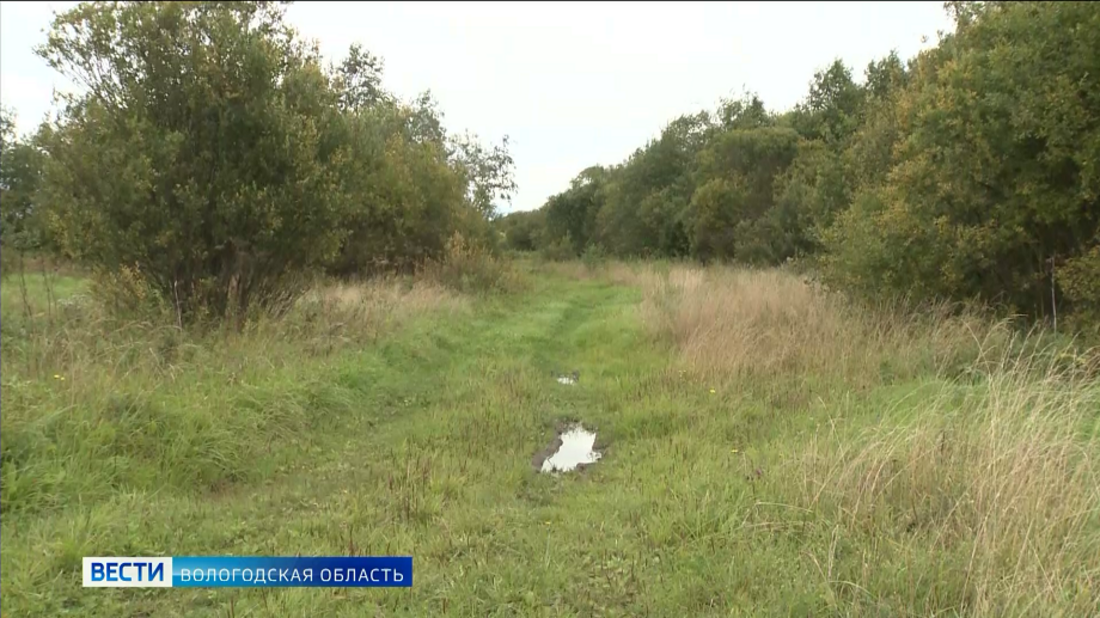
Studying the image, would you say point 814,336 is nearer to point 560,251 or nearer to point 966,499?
point 966,499

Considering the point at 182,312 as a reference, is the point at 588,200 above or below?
above

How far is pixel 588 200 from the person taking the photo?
49500 millimetres

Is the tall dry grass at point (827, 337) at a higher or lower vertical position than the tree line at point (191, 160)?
lower

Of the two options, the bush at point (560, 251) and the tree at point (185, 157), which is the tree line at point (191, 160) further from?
the bush at point (560, 251)

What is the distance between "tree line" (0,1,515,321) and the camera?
25.7 ft

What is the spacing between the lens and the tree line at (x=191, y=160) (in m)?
7.84

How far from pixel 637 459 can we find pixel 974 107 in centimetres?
583

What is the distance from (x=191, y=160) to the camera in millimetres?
8219

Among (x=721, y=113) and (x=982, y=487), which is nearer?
(x=982, y=487)

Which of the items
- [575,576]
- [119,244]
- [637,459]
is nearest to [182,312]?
[119,244]

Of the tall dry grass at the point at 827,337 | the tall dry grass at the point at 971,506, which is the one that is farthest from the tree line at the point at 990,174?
the tall dry grass at the point at 971,506

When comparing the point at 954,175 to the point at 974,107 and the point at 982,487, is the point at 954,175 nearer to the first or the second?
the point at 974,107

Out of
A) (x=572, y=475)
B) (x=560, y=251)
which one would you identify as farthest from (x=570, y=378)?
(x=560, y=251)

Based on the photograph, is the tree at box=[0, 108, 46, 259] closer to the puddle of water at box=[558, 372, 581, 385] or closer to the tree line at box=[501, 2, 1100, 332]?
the puddle of water at box=[558, 372, 581, 385]
